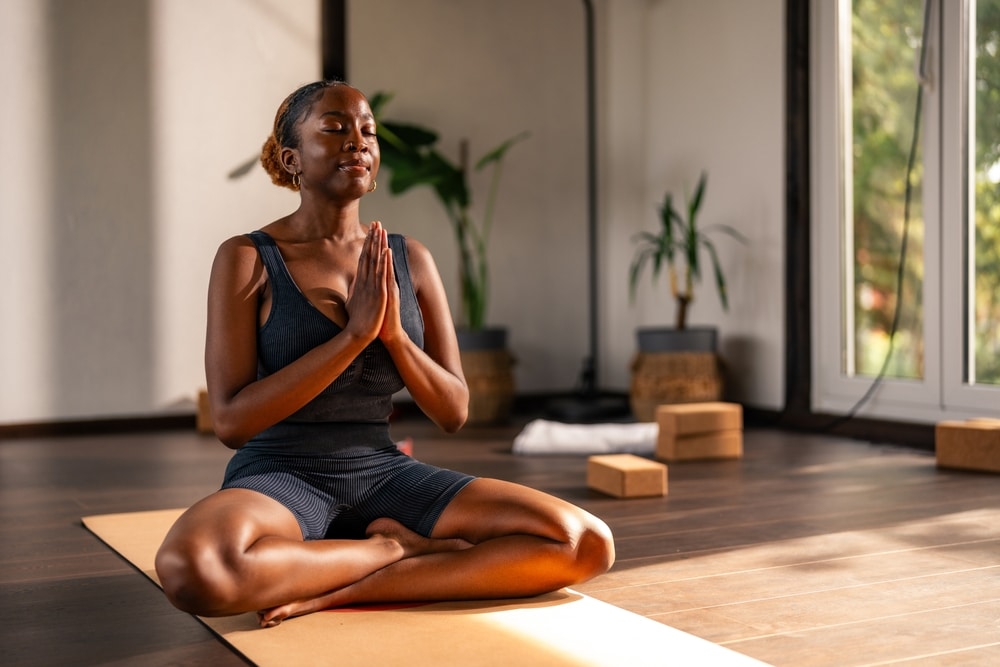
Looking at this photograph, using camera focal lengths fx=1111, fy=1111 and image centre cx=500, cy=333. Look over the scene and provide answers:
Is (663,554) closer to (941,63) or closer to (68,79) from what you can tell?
(941,63)

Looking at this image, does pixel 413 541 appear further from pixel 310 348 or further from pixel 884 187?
pixel 884 187

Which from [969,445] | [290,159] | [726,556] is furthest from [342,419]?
[969,445]

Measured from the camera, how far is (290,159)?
202 centimetres

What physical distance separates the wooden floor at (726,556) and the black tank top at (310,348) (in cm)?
43

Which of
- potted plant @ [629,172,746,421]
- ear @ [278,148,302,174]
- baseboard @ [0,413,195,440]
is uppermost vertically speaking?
ear @ [278,148,302,174]

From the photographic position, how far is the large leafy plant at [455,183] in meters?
4.94

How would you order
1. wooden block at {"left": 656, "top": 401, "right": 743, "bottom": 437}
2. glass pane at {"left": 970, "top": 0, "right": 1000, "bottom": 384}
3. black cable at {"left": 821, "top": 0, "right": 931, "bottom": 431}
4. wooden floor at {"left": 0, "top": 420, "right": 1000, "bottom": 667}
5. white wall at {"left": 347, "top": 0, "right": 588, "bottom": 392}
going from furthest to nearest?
white wall at {"left": 347, "top": 0, "right": 588, "bottom": 392} → black cable at {"left": 821, "top": 0, "right": 931, "bottom": 431} → glass pane at {"left": 970, "top": 0, "right": 1000, "bottom": 384} → wooden block at {"left": 656, "top": 401, "right": 743, "bottom": 437} → wooden floor at {"left": 0, "top": 420, "right": 1000, "bottom": 667}

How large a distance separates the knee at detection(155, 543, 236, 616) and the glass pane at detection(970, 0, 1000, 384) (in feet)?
10.2

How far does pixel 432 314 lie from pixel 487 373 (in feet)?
9.36

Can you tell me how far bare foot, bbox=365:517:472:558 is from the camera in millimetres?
1906

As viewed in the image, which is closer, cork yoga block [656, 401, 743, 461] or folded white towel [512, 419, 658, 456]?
cork yoga block [656, 401, 743, 461]

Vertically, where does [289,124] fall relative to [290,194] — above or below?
below

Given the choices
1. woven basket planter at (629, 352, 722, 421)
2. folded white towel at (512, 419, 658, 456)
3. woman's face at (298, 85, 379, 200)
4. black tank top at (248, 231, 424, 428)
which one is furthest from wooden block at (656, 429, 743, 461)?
woman's face at (298, 85, 379, 200)

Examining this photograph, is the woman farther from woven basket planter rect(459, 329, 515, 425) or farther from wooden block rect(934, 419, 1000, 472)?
woven basket planter rect(459, 329, 515, 425)
